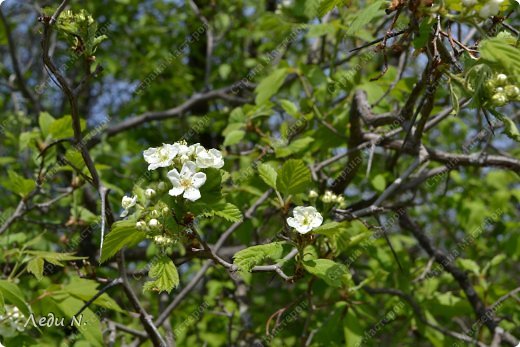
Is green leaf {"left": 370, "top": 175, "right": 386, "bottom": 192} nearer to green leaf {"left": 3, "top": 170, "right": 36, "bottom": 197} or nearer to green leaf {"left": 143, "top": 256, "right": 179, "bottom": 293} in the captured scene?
green leaf {"left": 143, "top": 256, "right": 179, "bottom": 293}

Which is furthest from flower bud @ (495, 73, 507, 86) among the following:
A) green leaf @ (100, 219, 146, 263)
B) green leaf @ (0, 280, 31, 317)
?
green leaf @ (0, 280, 31, 317)

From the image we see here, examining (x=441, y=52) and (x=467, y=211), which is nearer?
(x=441, y=52)

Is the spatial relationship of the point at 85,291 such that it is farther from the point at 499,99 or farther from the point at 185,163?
A: the point at 499,99

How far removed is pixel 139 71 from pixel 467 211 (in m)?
3.23

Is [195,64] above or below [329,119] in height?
below

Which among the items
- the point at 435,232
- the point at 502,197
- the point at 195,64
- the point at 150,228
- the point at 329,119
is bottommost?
the point at 435,232

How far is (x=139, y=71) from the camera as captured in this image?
5469 mm

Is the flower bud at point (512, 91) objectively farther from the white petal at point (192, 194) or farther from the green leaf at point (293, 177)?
the white petal at point (192, 194)

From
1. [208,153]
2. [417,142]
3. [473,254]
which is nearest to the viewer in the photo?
[208,153]

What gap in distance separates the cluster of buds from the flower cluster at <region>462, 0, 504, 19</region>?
0.21 meters

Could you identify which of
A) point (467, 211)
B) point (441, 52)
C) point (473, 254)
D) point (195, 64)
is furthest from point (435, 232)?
point (441, 52)

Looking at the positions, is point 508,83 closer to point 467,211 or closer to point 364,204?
point 364,204

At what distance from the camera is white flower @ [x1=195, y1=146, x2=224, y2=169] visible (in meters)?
1.85

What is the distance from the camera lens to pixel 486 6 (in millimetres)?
1559
